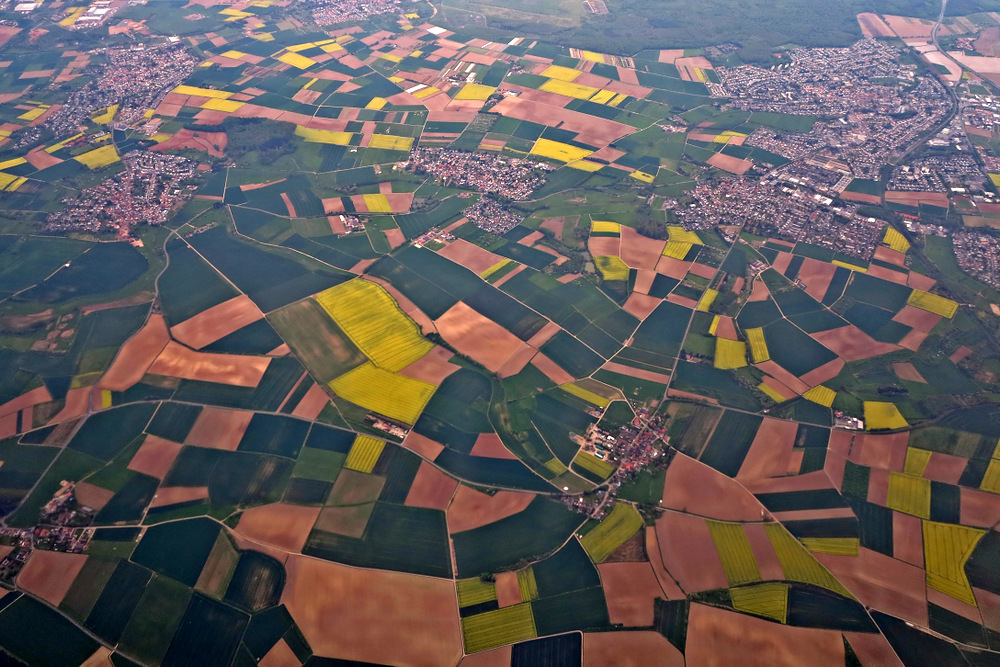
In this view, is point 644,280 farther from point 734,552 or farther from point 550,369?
point 734,552

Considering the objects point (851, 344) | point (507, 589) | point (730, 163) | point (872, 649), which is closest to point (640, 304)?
point (851, 344)

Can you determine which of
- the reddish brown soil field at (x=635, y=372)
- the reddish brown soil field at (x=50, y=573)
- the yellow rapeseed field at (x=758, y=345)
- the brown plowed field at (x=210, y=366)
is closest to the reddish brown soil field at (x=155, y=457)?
the brown plowed field at (x=210, y=366)

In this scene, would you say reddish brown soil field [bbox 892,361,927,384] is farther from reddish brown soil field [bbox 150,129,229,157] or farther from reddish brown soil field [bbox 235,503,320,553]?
reddish brown soil field [bbox 150,129,229,157]

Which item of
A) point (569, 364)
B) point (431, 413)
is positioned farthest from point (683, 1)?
Answer: point (431, 413)

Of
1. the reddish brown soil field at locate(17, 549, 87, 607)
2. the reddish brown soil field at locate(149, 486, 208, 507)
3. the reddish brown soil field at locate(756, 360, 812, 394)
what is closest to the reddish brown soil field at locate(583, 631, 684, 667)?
the reddish brown soil field at locate(756, 360, 812, 394)

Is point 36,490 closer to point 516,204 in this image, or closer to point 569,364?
point 569,364
